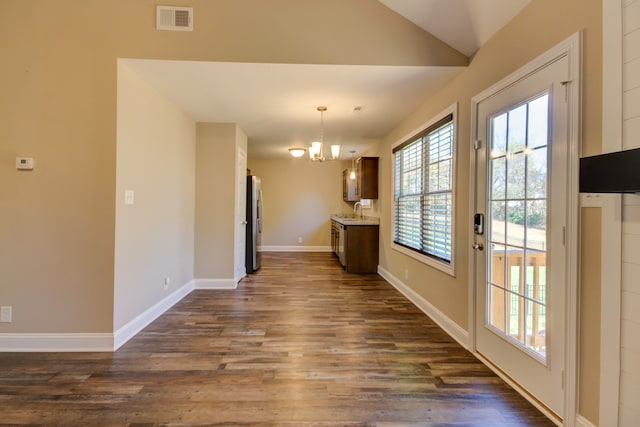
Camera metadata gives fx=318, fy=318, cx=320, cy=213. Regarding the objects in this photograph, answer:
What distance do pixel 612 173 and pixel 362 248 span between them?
459 centimetres

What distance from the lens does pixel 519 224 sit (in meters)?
2.06

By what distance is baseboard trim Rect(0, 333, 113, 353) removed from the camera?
258 centimetres

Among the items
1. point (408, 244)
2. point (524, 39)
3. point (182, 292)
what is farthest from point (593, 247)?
point (182, 292)

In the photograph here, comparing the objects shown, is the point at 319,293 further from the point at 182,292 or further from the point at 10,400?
the point at 10,400

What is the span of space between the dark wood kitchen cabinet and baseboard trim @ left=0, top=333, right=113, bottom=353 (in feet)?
12.6

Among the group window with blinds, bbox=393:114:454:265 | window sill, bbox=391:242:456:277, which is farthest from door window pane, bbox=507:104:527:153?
window sill, bbox=391:242:456:277

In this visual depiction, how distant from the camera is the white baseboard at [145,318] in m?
2.69

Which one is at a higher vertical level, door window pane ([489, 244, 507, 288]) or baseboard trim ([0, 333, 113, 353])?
door window pane ([489, 244, 507, 288])

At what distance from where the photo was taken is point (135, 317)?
9.71ft

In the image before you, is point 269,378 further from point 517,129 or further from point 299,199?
point 299,199

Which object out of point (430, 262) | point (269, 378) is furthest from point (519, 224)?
point (269, 378)

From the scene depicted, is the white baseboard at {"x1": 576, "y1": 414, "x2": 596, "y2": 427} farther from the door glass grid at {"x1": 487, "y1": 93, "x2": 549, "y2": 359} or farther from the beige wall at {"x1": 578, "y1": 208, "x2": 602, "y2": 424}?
the door glass grid at {"x1": 487, "y1": 93, "x2": 549, "y2": 359}

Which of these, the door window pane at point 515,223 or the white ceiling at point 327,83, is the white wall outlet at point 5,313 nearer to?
the white ceiling at point 327,83

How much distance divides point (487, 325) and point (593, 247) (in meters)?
1.10
